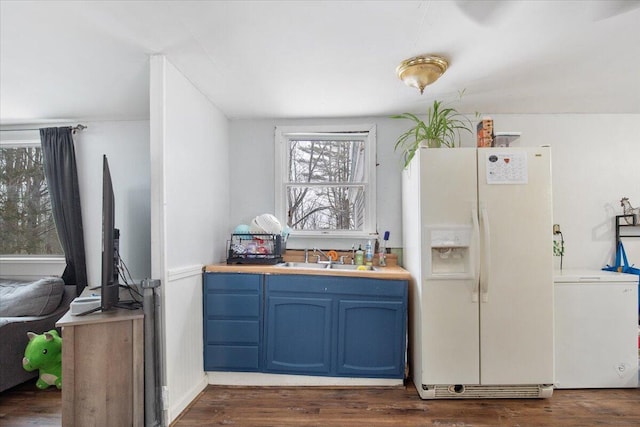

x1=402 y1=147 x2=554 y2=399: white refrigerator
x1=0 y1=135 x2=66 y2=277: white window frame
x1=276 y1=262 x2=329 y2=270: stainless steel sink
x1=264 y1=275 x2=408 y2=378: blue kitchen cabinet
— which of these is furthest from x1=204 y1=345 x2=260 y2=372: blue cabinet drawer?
x1=0 y1=135 x2=66 y2=277: white window frame

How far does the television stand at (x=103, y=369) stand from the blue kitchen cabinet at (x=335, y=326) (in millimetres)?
943

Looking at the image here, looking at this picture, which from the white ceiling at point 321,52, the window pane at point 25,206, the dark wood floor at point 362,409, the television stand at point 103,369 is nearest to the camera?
the white ceiling at point 321,52

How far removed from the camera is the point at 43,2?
1534 mm

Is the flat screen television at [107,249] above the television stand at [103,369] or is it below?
above

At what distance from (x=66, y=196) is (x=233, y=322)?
6.88 ft

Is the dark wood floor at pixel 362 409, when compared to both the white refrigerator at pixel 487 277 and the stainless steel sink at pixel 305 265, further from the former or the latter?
the stainless steel sink at pixel 305 265

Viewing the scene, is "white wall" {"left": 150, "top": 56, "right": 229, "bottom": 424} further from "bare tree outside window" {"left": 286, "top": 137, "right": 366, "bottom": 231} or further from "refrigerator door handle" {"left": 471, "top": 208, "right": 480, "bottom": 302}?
"refrigerator door handle" {"left": 471, "top": 208, "right": 480, "bottom": 302}

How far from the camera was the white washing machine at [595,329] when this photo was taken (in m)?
2.44

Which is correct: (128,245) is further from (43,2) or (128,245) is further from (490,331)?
(490,331)

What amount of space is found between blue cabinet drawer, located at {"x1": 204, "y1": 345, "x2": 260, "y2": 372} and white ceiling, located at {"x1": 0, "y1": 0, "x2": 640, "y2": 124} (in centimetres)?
202

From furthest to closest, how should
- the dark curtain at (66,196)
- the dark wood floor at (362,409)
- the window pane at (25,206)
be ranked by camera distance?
the window pane at (25,206)
the dark curtain at (66,196)
the dark wood floor at (362,409)

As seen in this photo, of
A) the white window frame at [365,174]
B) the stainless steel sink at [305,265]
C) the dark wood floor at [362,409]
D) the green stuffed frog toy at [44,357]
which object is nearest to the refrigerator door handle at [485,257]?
the dark wood floor at [362,409]

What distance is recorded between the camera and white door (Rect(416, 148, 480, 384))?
7.59 feet

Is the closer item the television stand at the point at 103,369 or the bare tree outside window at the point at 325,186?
the television stand at the point at 103,369
